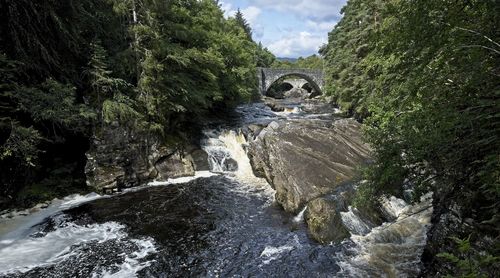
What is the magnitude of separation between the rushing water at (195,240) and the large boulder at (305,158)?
3.09 ft

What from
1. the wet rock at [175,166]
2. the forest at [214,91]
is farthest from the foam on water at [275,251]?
the wet rock at [175,166]

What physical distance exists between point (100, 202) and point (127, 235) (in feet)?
11.2

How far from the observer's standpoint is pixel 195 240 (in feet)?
33.5

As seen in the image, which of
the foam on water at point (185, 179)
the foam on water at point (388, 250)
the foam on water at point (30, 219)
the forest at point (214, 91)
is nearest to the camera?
the forest at point (214, 91)

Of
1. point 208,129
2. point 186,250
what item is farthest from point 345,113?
point 186,250

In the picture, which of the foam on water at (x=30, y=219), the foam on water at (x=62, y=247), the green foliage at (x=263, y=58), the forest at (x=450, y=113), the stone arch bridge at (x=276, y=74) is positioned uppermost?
the green foliage at (x=263, y=58)

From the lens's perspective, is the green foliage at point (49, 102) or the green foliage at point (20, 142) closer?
the green foliage at point (20, 142)

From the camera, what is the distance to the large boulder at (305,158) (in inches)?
480

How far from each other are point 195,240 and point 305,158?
537 cm

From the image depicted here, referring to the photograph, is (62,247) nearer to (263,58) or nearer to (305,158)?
(305,158)

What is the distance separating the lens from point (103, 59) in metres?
14.5

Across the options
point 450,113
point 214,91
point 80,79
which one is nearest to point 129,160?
point 80,79

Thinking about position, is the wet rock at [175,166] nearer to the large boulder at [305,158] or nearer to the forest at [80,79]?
the forest at [80,79]

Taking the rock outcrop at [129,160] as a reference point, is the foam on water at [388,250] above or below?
below
